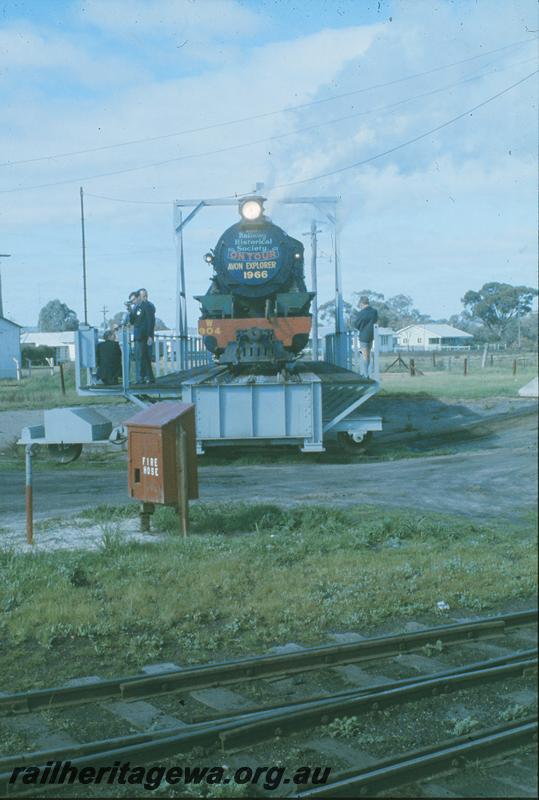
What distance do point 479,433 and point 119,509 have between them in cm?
972

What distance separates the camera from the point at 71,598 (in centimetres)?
737

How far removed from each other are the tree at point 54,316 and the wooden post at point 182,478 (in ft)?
331

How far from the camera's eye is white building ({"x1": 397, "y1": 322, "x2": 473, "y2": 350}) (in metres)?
48.5

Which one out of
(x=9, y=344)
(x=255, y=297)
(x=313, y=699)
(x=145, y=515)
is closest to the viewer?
(x=313, y=699)

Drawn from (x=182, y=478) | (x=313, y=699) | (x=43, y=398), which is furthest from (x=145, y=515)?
(x=43, y=398)

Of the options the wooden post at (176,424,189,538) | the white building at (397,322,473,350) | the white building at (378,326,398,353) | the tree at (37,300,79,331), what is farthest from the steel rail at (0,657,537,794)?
the tree at (37,300,79,331)

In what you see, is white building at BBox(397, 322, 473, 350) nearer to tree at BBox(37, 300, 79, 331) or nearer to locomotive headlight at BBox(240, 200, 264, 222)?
locomotive headlight at BBox(240, 200, 264, 222)

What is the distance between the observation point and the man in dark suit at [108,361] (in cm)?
1736

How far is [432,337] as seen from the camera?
58938 mm

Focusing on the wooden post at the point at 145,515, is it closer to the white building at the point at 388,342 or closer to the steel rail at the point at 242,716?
the steel rail at the point at 242,716

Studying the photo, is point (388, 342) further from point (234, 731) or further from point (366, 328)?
point (234, 731)

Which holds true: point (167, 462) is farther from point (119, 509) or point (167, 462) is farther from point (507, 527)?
point (507, 527)

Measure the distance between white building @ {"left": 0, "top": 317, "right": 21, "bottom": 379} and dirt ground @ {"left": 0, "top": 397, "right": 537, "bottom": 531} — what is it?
4256cm

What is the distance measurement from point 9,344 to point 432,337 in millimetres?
27911
